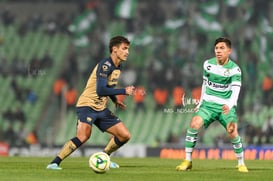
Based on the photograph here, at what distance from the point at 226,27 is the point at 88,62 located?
6.17 meters

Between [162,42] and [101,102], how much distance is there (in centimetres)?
2053

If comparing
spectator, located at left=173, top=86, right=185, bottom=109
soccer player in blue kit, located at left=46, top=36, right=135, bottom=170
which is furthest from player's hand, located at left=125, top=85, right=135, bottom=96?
spectator, located at left=173, top=86, right=185, bottom=109

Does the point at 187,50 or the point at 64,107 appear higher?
the point at 187,50

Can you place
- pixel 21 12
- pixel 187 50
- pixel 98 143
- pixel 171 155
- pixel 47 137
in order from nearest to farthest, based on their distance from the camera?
pixel 171 155, pixel 98 143, pixel 47 137, pixel 187 50, pixel 21 12

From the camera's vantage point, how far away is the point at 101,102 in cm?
1412

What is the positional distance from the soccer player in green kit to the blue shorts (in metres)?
1.53

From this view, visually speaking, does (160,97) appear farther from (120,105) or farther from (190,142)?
(190,142)

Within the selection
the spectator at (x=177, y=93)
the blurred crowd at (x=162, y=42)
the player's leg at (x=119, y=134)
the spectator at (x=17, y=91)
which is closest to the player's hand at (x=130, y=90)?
the player's leg at (x=119, y=134)

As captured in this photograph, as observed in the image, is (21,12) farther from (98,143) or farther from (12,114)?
(98,143)

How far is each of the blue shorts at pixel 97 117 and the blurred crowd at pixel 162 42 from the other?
50.3 feet

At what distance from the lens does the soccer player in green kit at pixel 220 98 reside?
13.5 m

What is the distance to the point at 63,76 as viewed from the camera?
33.7m

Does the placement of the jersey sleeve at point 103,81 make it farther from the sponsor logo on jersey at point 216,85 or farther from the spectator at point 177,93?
the spectator at point 177,93

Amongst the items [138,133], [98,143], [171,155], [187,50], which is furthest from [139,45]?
[171,155]
